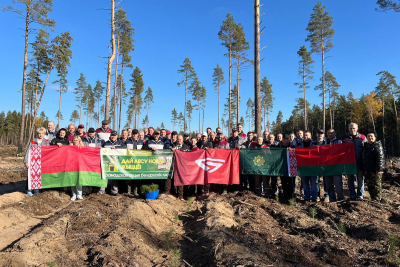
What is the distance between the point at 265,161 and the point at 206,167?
2.08 metres

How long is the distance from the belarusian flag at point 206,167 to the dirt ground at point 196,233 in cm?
91

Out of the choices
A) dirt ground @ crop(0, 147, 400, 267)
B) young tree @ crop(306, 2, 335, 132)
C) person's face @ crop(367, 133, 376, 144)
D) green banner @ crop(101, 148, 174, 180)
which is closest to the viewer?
dirt ground @ crop(0, 147, 400, 267)

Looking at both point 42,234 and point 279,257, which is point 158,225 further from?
point 279,257

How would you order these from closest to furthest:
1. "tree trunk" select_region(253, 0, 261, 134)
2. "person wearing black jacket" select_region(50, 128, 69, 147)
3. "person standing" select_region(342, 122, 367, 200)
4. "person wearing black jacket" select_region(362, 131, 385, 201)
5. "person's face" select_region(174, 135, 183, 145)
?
"person wearing black jacket" select_region(362, 131, 385, 201)
"person standing" select_region(342, 122, 367, 200)
"person wearing black jacket" select_region(50, 128, 69, 147)
"person's face" select_region(174, 135, 183, 145)
"tree trunk" select_region(253, 0, 261, 134)

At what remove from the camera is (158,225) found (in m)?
5.42

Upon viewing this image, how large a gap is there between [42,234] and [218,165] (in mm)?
5418

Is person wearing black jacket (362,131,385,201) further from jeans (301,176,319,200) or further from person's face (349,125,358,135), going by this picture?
jeans (301,176,319,200)

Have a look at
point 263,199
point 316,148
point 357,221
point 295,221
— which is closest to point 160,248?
point 295,221

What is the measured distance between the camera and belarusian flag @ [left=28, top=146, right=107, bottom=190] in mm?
7172

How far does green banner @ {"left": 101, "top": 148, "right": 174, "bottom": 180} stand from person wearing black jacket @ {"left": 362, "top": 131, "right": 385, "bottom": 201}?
20.1ft

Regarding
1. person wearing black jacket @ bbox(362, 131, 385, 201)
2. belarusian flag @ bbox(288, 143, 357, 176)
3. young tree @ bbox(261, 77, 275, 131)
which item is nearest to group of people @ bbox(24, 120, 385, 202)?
person wearing black jacket @ bbox(362, 131, 385, 201)

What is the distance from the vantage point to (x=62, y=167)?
737cm

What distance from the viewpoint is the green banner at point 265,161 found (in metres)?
8.00

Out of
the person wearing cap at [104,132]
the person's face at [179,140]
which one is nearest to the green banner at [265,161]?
the person's face at [179,140]
